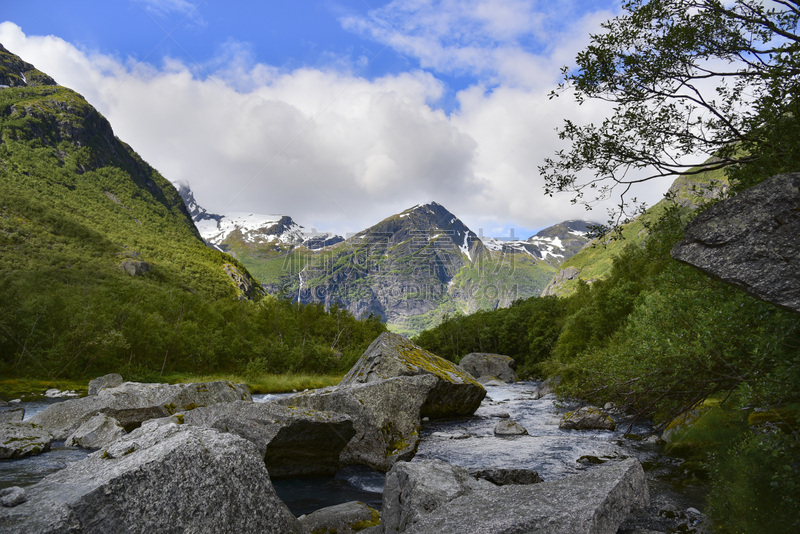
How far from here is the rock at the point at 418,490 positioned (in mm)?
8242

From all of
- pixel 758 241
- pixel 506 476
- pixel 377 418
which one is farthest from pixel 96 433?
pixel 758 241

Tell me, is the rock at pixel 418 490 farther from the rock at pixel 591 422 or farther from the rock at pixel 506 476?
the rock at pixel 591 422

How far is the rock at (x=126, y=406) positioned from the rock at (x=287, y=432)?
773 centimetres

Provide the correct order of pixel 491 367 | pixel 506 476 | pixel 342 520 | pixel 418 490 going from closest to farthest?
pixel 418 490 < pixel 342 520 < pixel 506 476 < pixel 491 367

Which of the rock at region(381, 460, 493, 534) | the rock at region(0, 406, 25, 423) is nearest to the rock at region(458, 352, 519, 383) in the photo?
the rock at region(0, 406, 25, 423)

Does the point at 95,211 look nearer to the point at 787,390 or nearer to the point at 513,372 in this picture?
the point at 513,372

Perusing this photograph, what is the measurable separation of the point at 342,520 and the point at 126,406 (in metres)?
16.7

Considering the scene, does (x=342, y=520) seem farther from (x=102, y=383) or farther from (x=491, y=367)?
(x=491, y=367)

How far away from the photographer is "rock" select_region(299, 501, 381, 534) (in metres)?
9.52

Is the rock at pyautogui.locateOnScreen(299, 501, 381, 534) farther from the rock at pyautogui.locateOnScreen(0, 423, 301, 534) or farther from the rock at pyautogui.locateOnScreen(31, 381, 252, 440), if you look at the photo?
the rock at pyautogui.locateOnScreen(31, 381, 252, 440)

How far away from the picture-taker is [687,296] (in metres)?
11.2

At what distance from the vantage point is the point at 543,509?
248 inches

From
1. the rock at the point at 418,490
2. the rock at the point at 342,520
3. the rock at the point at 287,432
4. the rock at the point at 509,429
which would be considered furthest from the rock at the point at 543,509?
the rock at the point at 509,429

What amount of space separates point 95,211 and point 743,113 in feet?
761
